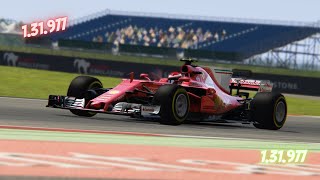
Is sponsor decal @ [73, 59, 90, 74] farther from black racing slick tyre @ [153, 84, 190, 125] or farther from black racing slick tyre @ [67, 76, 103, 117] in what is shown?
black racing slick tyre @ [153, 84, 190, 125]

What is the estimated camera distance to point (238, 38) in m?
59.2

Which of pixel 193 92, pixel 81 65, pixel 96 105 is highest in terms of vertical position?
pixel 81 65

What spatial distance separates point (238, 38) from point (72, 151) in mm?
53165

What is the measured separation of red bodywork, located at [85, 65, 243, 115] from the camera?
11.9m

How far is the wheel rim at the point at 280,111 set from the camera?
13.1 m

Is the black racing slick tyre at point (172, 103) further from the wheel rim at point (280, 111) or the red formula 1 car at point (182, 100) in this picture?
the wheel rim at point (280, 111)

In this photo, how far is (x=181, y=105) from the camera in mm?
11805

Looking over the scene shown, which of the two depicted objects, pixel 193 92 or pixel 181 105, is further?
pixel 193 92

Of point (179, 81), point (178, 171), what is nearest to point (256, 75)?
point (179, 81)

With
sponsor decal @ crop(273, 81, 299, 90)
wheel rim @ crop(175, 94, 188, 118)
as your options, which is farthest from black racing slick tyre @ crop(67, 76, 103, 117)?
sponsor decal @ crop(273, 81, 299, 90)

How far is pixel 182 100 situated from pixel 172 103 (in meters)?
0.39

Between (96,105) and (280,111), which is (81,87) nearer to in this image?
(96,105)

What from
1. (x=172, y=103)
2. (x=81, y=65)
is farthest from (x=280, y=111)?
(x=81, y=65)

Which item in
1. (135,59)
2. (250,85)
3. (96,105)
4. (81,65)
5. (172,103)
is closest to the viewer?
(172,103)
